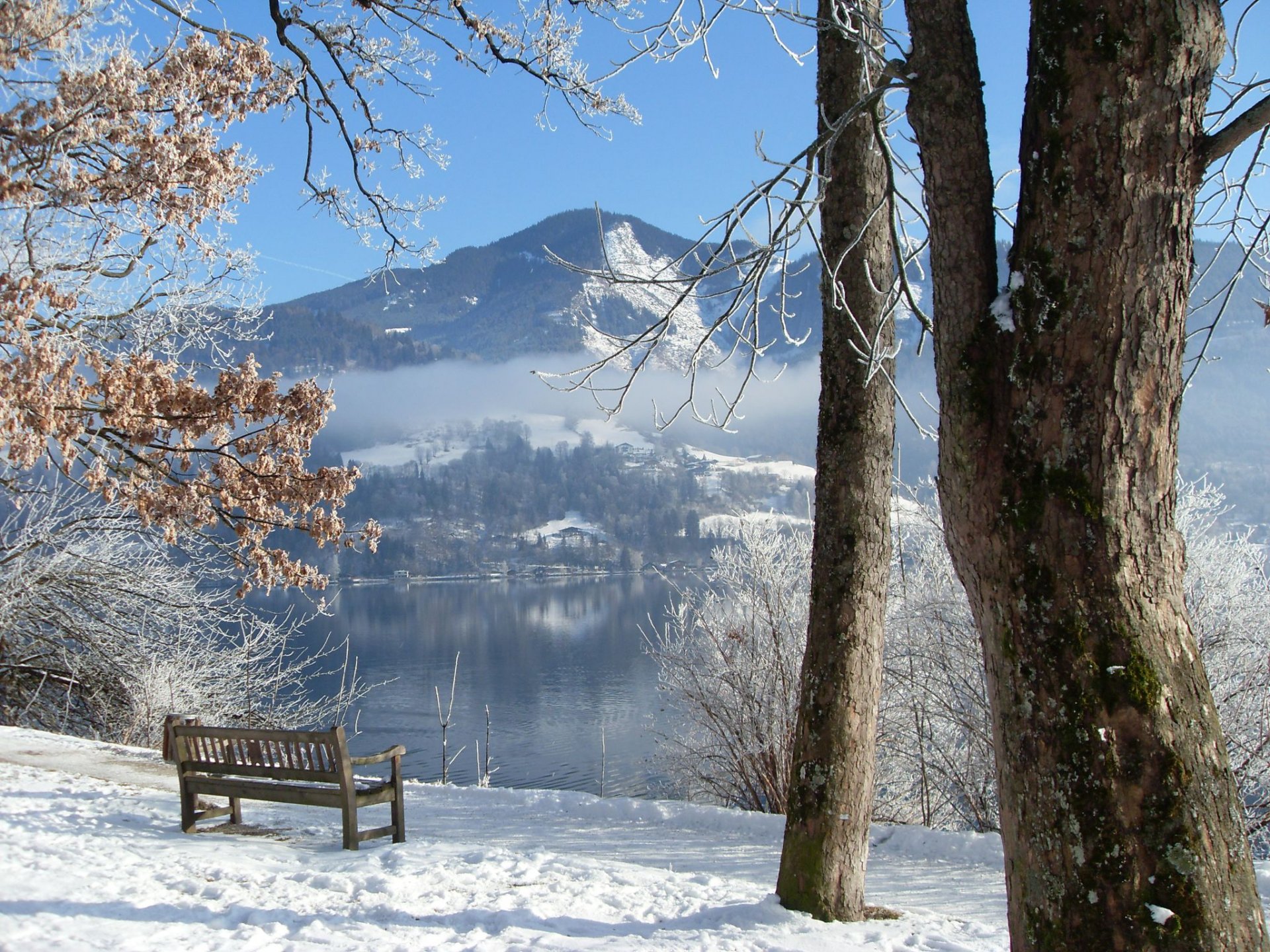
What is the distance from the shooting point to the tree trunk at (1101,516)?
222 centimetres

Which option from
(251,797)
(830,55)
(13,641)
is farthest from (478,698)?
(830,55)

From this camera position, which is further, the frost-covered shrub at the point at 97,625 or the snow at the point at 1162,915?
the frost-covered shrub at the point at 97,625

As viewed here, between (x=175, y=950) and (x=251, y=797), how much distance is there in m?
2.66

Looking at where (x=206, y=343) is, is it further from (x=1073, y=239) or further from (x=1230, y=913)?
(x=1230, y=913)

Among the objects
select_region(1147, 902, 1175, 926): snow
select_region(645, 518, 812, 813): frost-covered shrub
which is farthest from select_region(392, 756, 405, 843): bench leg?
select_region(645, 518, 812, 813): frost-covered shrub

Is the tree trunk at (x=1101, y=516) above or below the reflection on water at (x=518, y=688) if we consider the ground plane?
above

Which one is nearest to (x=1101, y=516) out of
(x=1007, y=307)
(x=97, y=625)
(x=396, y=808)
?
(x=1007, y=307)

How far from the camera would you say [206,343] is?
8.90m

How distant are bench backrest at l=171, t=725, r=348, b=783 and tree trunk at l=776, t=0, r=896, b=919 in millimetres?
2949

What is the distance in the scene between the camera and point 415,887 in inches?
199

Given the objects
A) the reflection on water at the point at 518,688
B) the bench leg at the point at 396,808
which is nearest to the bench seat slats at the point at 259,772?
the bench leg at the point at 396,808

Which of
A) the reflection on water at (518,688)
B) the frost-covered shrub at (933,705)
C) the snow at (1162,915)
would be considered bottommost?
the reflection on water at (518,688)

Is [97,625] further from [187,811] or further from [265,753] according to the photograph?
[265,753]

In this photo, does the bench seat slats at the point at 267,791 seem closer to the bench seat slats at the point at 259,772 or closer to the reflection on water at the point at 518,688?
the bench seat slats at the point at 259,772
